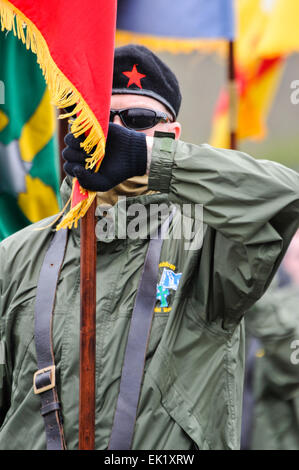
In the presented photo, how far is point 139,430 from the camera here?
244cm

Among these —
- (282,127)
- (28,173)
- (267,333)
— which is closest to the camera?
(267,333)

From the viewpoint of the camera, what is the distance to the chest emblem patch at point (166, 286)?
2.56 meters

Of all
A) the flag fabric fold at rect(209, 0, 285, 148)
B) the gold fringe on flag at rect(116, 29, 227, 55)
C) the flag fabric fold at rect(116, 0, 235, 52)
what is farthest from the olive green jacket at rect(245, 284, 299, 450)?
the flag fabric fold at rect(209, 0, 285, 148)

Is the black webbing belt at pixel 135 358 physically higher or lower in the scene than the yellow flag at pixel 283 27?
lower

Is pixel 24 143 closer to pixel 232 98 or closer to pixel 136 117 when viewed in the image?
pixel 136 117

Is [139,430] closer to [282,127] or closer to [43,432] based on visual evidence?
[43,432]

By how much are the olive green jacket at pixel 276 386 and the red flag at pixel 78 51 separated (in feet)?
5.39

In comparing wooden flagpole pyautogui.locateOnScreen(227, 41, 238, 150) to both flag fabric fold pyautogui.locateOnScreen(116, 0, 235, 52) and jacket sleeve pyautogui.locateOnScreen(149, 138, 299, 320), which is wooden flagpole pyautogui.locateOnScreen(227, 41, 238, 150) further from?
jacket sleeve pyautogui.locateOnScreen(149, 138, 299, 320)

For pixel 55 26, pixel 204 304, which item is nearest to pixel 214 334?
pixel 204 304

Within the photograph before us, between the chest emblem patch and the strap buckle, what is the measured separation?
0.40 m

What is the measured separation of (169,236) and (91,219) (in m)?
0.36

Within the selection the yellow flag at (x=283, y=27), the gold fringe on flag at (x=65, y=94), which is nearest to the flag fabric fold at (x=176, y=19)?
the yellow flag at (x=283, y=27)

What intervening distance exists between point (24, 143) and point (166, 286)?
1726 mm

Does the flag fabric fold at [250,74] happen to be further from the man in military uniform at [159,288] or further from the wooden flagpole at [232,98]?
the man in military uniform at [159,288]
